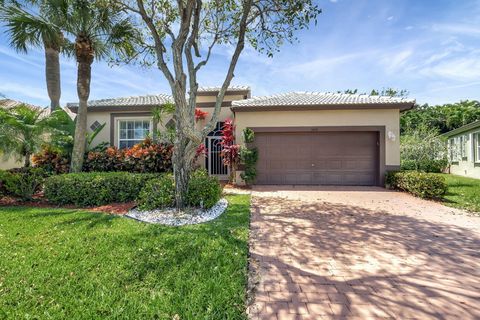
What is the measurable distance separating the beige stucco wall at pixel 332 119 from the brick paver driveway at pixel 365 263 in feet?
16.5

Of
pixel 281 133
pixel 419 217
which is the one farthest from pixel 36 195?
pixel 419 217

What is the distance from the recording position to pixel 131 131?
1477 cm

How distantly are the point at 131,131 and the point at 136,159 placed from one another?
4100 mm

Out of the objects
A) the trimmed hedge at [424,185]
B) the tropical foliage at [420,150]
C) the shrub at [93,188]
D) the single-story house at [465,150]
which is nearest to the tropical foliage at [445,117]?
the single-story house at [465,150]

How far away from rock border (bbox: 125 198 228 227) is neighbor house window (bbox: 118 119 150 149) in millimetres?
8234

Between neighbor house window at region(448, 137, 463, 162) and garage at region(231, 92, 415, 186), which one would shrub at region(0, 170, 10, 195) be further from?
neighbor house window at region(448, 137, 463, 162)

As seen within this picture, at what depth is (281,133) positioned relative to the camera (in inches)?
519

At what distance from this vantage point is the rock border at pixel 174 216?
21.3 ft

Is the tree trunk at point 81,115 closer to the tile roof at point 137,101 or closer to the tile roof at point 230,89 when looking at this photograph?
the tile roof at point 137,101

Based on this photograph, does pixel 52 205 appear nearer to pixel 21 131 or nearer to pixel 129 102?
pixel 21 131

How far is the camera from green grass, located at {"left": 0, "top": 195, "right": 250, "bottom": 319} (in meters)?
3.00

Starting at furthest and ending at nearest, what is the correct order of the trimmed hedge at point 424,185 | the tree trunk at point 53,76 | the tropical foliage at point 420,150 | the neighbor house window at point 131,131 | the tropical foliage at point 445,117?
the tropical foliage at point 445,117 → the tropical foliage at point 420,150 → the neighbor house window at point 131,131 → the tree trunk at point 53,76 → the trimmed hedge at point 424,185

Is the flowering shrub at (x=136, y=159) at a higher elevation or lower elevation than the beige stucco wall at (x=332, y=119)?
lower

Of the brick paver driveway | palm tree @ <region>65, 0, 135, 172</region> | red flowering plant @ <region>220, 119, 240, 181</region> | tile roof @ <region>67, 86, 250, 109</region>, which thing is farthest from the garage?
palm tree @ <region>65, 0, 135, 172</region>
